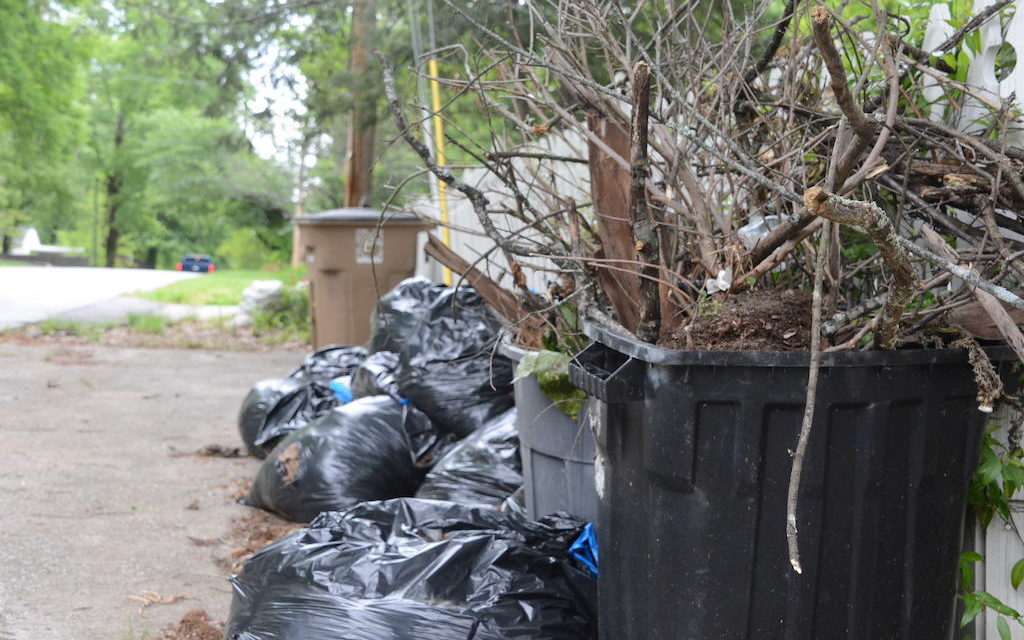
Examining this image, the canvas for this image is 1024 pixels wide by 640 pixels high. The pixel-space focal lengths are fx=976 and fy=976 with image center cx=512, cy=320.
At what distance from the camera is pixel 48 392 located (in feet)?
22.6

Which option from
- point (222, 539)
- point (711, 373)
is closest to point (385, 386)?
point (222, 539)

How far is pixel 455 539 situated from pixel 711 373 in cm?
93

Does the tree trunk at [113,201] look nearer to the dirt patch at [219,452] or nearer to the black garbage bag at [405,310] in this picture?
the dirt patch at [219,452]

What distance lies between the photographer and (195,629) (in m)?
2.82

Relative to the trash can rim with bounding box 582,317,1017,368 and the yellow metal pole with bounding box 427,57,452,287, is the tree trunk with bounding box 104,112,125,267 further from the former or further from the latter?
the trash can rim with bounding box 582,317,1017,368

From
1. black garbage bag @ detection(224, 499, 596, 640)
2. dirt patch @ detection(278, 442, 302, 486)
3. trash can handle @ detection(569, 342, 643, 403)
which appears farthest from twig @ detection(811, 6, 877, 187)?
dirt patch @ detection(278, 442, 302, 486)

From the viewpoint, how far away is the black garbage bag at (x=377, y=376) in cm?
433

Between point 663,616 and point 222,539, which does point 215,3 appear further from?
point 663,616

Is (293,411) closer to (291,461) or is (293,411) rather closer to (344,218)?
(291,461)

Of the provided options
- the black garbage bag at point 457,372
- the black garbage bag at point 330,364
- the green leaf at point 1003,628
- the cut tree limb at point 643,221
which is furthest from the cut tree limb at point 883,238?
the black garbage bag at point 330,364

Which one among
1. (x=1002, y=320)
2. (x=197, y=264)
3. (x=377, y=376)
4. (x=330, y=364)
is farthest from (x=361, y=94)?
(x=197, y=264)

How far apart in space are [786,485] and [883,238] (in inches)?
21.0

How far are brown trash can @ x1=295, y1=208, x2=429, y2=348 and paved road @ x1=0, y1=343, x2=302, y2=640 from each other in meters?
0.89

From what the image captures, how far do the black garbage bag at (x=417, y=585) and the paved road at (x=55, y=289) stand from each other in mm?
9740
